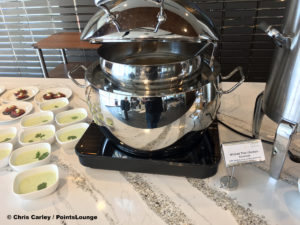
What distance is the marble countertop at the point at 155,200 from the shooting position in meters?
0.57

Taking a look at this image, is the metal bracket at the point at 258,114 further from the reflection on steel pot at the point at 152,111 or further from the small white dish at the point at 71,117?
the small white dish at the point at 71,117

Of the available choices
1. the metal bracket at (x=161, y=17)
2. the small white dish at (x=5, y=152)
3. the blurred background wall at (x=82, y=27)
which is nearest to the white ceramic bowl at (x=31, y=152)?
the small white dish at (x=5, y=152)

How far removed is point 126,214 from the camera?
586mm

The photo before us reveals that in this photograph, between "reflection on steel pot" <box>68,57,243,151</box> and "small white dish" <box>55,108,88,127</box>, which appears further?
"small white dish" <box>55,108,88,127</box>

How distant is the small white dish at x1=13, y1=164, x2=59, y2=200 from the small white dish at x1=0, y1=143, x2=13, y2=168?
0.10m

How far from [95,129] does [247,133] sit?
1.68 feet

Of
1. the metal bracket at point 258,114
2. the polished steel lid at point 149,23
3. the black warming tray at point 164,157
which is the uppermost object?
the polished steel lid at point 149,23

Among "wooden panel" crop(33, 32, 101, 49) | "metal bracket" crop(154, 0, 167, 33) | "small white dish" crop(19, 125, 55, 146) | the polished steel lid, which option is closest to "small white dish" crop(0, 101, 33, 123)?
"small white dish" crop(19, 125, 55, 146)

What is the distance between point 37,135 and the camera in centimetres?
87

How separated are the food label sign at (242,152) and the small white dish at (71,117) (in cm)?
55

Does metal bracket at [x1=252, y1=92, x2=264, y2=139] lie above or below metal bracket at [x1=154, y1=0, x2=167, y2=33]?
below

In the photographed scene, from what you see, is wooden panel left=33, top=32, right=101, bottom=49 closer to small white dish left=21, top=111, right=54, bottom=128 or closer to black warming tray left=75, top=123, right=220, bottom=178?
small white dish left=21, top=111, right=54, bottom=128

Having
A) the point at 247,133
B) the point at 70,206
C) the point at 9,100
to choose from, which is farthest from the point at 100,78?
the point at 9,100

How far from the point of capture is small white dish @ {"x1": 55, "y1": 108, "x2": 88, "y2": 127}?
90 cm
